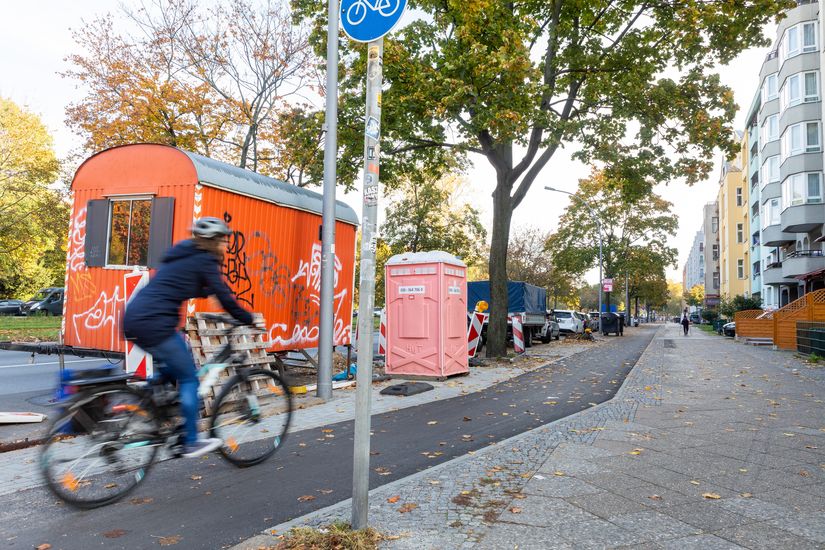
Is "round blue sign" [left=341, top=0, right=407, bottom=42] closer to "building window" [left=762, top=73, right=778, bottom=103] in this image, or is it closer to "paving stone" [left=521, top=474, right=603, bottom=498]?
"paving stone" [left=521, top=474, right=603, bottom=498]

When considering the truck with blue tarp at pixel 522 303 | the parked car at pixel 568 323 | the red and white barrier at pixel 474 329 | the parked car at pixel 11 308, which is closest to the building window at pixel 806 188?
the parked car at pixel 568 323

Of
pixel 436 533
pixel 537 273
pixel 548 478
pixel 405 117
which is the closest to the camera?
pixel 436 533

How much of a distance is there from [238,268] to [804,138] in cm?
3549

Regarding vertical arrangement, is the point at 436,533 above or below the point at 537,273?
below

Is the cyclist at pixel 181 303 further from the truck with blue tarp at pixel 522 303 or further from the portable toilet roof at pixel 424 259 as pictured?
the truck with blue tarp at pixel 522 303

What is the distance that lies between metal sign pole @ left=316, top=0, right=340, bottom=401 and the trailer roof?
1.09 m

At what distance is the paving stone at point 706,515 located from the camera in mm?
3613

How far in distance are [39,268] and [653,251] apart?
161ft

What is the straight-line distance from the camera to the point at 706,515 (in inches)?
148

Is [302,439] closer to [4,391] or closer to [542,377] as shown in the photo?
[4,391]

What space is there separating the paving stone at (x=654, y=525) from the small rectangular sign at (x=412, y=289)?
309 inches

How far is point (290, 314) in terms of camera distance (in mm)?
9922

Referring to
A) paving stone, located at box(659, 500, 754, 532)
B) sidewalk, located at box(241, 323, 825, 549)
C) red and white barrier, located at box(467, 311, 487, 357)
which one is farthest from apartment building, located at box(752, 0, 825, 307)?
paving stone, located at box(659, 500, 754, 532)

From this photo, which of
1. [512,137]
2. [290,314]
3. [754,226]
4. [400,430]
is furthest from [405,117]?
[754,226]
